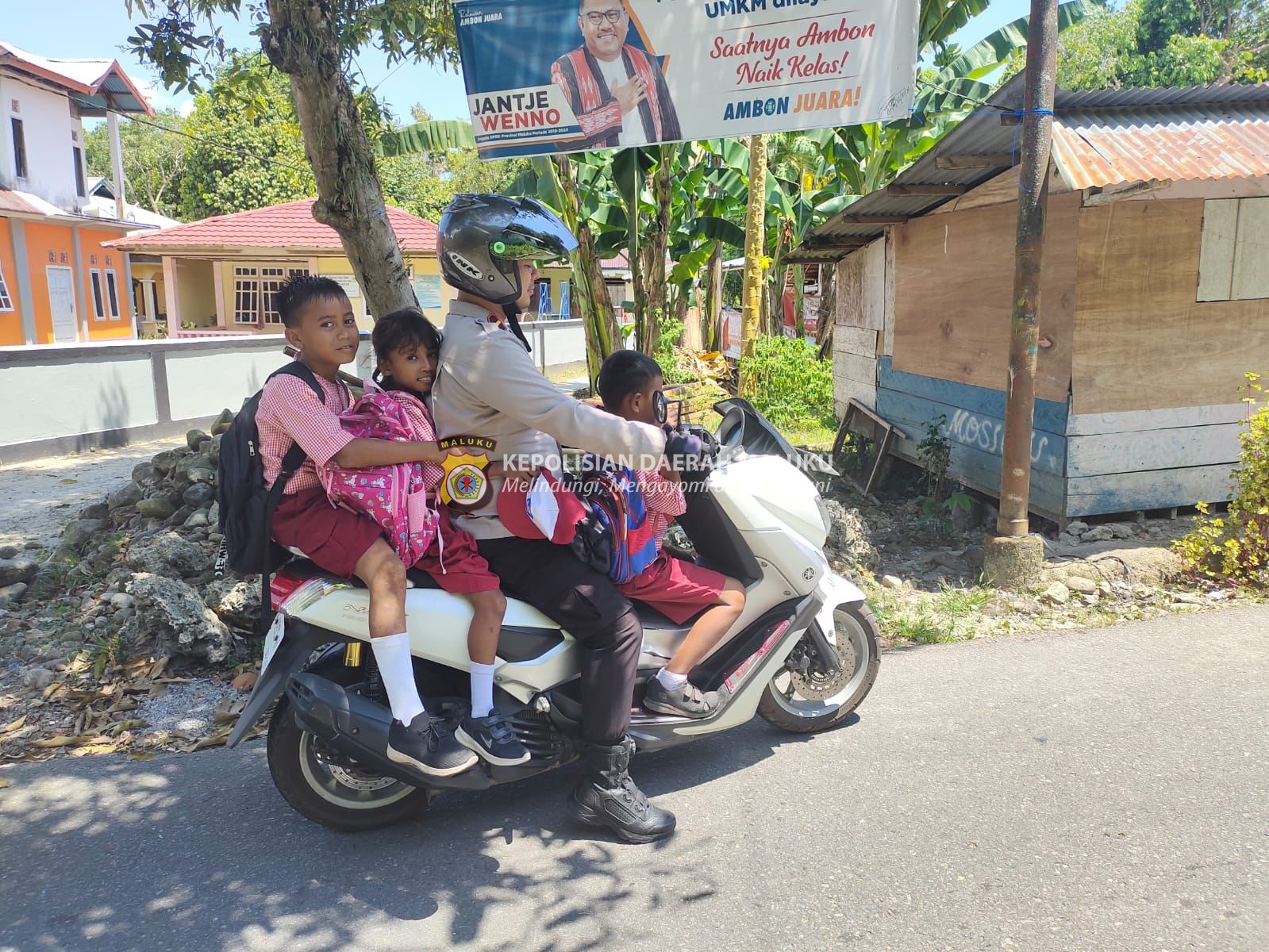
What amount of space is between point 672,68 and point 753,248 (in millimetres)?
5978

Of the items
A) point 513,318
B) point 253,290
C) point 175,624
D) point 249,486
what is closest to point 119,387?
point 175,624

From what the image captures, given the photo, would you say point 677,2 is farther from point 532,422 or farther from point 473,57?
point 532,422

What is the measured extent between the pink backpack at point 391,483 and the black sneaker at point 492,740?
53 centimetres

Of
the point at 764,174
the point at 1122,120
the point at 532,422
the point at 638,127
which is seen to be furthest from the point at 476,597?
the point at 764,174

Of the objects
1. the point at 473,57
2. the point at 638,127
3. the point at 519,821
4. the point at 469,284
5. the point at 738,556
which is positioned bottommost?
the point at 519,821

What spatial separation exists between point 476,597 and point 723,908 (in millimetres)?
1152

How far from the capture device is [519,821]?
319cm

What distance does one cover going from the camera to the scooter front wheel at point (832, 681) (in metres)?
3.67

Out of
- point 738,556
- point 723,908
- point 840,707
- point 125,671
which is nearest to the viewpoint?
point 723,908

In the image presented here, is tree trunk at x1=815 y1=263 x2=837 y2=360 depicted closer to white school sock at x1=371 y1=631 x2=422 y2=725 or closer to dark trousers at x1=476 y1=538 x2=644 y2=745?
dark trousers at x1=476 y1=538 x2=644 y2=745

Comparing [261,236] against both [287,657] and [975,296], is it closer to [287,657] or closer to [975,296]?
[975,296]

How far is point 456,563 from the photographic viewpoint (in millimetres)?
2941

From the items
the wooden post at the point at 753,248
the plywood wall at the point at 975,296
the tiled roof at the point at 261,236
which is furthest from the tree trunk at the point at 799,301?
the plywood wall at the point at 975,296

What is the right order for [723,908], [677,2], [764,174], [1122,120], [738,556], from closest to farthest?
[723,908]
[738,556]
[677,2]
[1122,120]
[764,174]
